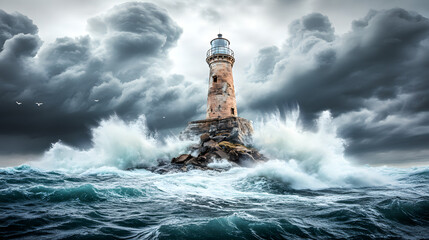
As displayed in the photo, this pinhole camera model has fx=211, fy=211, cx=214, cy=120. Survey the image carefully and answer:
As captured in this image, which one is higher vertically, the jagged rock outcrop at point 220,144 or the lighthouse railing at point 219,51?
the lighthouse railing at point 219,51

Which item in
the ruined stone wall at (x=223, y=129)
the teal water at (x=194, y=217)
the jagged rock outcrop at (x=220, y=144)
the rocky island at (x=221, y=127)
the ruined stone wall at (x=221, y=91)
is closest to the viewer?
the teal water at (x=194, y=217)

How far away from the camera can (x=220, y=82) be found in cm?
2184

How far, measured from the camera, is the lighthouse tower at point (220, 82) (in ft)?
69.7

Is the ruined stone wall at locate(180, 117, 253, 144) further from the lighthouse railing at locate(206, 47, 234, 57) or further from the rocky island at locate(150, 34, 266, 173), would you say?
the lighthouse railing at locate(206, 47, 234, 57)

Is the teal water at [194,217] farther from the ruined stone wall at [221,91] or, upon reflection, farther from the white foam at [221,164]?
the ruined stone wall at [221,91]

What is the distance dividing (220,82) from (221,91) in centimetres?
101

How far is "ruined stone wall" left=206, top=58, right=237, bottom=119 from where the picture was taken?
2119cm

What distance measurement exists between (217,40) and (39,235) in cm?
2332

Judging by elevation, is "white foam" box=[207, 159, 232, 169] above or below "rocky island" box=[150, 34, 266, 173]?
below

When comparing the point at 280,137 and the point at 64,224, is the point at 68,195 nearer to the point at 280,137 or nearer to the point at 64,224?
the point at 64,224

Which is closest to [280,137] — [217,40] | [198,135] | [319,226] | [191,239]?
[198,135]

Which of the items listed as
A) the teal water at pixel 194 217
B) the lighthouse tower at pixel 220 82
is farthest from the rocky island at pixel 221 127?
the teal water at pixel 194 217

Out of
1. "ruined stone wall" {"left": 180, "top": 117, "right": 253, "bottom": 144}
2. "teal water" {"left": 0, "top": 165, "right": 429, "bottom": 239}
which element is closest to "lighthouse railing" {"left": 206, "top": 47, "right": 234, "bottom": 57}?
"ruined stone wall" {"left": 180, "top": 117, "right": 253, "bottom": 144}

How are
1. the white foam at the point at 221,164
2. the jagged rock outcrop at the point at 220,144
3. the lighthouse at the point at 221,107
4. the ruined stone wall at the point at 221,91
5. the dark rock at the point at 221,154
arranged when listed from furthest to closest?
the ruined stone wall at the point at 221,91, the lighthouse at the point at 221,107, the dark rock at the point at 221,154, the jagged rock outcrop at the point at 220,144, the white foam at the point at 221,164
